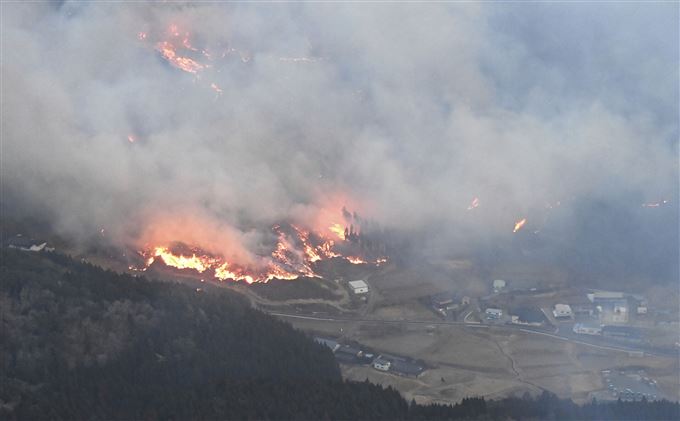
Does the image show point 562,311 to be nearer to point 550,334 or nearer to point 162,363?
point 550,334

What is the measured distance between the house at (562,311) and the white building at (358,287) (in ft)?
33.0

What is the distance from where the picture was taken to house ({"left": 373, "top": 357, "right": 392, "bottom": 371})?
167 ft

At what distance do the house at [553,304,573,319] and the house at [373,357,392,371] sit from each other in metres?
11.2

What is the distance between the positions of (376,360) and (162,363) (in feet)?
36.4

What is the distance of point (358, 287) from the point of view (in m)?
59.7


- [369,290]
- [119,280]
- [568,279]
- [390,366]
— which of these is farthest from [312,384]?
[568,279]

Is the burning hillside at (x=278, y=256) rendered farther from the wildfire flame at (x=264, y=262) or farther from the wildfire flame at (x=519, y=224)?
the wildfire flame at (x=519, y=224)

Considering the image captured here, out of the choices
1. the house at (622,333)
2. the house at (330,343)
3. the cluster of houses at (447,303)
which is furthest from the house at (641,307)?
the house at (330,343)

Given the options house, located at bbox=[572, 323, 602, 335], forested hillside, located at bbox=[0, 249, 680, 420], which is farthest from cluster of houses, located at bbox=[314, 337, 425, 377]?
house, located at bbox=[572, 323, 602, 335]

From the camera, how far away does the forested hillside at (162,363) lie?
41406 mm

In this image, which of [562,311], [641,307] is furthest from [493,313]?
[641,307]

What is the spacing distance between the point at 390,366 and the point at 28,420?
57.8 ft

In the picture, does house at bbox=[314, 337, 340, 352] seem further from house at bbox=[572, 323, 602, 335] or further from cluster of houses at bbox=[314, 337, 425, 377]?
house at bbox=[572, 323, 602, 335]

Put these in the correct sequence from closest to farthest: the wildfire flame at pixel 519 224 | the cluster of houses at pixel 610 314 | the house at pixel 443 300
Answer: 1. the cluster of houses at pixel 610 314
2. the house at pixel 443 300
3. the wildfire flame at pixel 519 224
